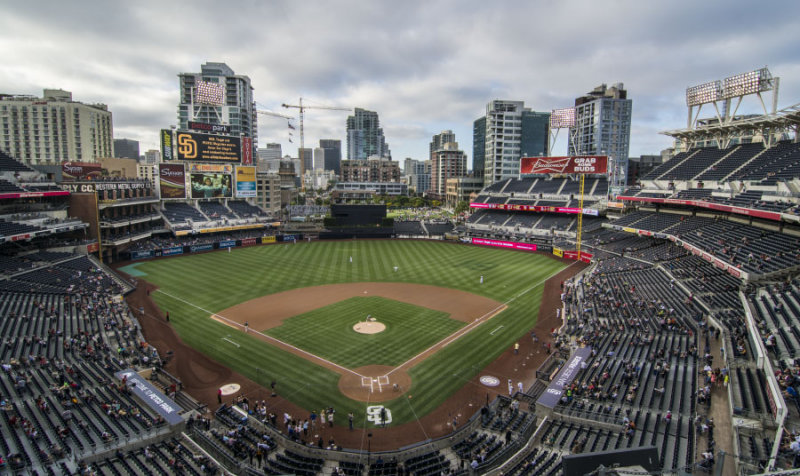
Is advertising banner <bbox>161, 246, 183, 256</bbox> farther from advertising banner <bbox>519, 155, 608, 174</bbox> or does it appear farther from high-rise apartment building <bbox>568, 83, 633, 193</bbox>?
high-rise apartment building <bbox>568, 83, 633, 193</bbox>

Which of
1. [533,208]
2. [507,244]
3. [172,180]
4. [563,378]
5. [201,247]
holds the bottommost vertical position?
[563,378]

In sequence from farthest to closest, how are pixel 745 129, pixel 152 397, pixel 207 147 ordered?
pixel 207 147
pixel 745 129
pixel 152 397

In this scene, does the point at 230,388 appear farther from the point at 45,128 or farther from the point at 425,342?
the point at 45,128

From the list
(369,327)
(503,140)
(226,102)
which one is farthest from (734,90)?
(226,102)

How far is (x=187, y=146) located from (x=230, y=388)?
57.9 metres

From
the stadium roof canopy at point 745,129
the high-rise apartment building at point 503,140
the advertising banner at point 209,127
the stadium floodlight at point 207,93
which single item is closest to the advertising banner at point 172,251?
the advertising banner at point 209,127

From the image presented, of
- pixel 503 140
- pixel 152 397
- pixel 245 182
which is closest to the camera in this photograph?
pixel 152 397

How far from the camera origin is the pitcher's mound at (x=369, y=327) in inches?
1320

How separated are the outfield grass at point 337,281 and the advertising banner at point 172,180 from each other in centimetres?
1569

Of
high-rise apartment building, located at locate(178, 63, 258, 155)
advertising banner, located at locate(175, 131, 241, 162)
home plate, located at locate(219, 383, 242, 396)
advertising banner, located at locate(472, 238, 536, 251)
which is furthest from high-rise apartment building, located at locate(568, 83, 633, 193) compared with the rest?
home plate, located at locate(219, 383, 242, 396)

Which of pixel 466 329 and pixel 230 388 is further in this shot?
pixel 466 329

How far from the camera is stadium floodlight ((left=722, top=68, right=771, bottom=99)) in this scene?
44562mm

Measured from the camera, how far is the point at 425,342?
103 ft

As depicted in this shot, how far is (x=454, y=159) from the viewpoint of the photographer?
190 metres
